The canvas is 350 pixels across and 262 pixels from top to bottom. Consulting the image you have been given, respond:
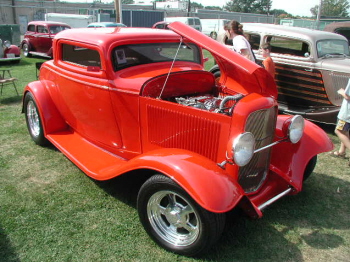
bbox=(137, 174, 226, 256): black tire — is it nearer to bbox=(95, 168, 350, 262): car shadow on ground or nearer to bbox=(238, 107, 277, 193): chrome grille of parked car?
bbox=(95, 168, 350, 262): car shadow on ground

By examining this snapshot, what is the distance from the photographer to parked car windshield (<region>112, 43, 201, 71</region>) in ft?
10.6

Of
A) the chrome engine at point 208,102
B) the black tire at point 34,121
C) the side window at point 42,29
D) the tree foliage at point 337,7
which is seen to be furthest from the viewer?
the tree foliage at point 337,7

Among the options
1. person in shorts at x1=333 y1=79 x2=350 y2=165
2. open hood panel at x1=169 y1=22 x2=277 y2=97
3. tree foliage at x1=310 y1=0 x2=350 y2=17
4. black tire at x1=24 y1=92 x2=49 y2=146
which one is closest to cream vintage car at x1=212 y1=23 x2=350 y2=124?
person in shorts at x1=333 y1=79 x2=350 y2=165

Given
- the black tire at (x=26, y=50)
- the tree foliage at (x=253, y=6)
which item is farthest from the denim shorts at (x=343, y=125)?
the tree foliage at (x=253, y=6)

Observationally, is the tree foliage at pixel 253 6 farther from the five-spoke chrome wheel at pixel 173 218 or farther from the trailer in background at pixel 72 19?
the five-spoke chrome wheel at pixel 173 218

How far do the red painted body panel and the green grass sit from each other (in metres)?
0.30

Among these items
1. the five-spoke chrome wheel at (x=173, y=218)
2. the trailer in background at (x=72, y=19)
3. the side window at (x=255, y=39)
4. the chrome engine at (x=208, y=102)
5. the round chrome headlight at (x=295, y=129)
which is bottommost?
the five-spoke chrome wheel at (x=173, y=218)

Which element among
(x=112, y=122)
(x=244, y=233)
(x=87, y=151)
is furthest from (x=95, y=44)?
(x=244, y=233)

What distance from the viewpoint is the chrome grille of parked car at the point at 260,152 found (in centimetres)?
264

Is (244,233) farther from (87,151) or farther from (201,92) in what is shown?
(87,151)

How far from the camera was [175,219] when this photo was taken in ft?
8.24

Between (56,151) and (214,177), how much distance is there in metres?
2.87

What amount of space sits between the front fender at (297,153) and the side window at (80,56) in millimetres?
2189

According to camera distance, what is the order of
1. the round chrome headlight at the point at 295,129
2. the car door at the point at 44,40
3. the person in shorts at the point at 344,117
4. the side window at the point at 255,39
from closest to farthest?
the round chrome headlight at the point at 295,129
the person in shorts at the point at 344,117
the side window at the point at 255,39
the car door at the point at 44,40
